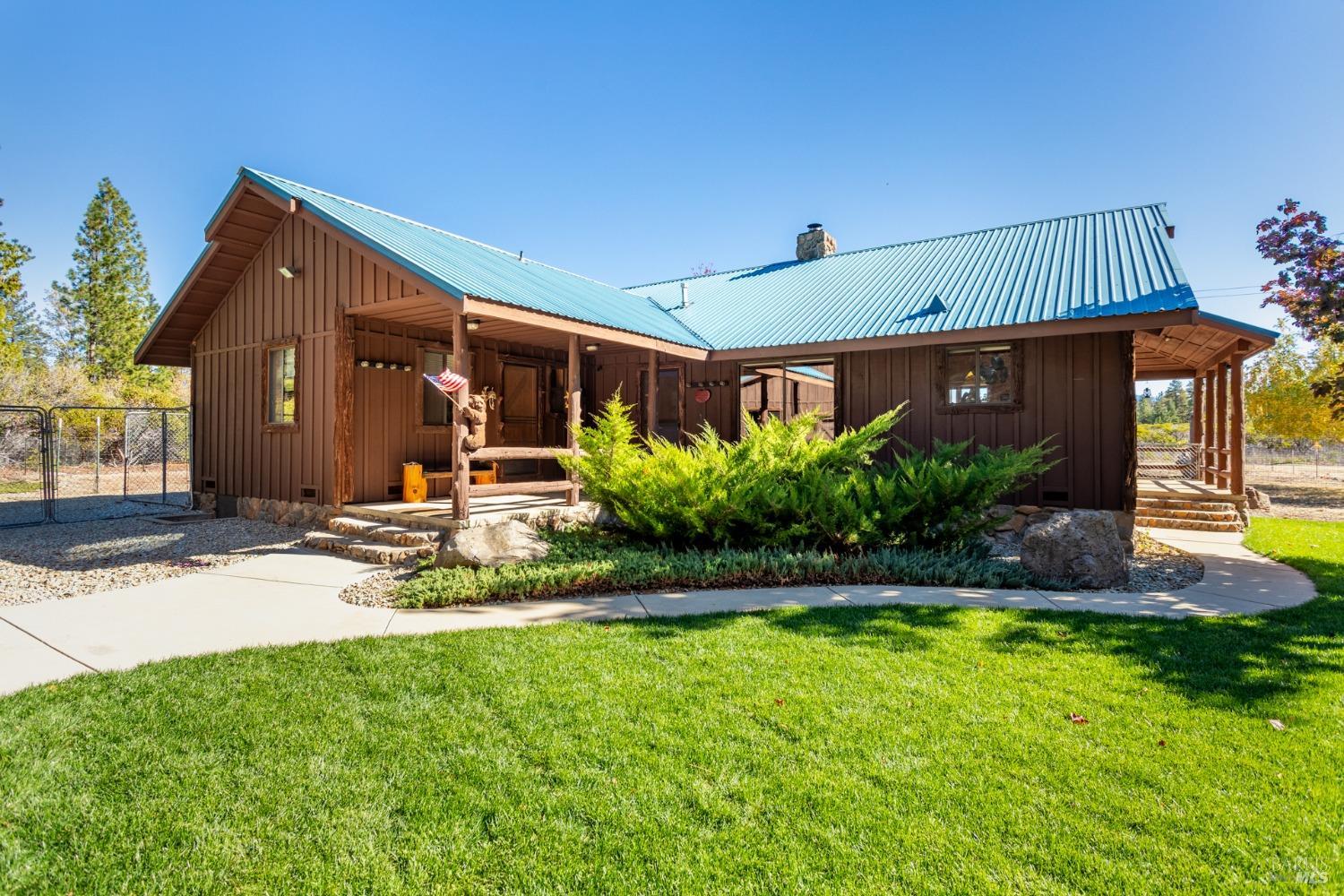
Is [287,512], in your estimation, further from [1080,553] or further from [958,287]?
[958,287]

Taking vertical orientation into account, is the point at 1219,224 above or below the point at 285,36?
below

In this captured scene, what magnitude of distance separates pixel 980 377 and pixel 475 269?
7214 millimetres

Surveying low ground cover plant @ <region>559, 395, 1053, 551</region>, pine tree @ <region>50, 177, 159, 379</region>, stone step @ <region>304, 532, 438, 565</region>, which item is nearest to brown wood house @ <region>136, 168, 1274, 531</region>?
stone step @ <region>304, 532, 438, 565</region>

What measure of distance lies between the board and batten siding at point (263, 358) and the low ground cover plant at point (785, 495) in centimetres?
359

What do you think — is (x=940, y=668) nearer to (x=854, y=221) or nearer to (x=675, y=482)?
(x=675, y=482)

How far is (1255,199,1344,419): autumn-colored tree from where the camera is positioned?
7602 millimetres

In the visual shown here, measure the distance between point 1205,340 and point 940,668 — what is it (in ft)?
30.1

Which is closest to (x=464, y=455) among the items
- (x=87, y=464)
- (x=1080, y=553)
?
(x=1080, y=553)

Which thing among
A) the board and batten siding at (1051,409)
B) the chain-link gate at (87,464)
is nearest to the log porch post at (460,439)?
the board and batten siding at (1051,409)

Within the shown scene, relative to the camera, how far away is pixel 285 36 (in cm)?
931

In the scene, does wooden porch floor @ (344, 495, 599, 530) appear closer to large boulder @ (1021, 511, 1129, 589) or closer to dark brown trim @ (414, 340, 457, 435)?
dark brown trim @ (414, 340, 457, 435)

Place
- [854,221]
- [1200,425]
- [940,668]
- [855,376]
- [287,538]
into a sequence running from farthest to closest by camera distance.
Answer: [854,221] → [1200,425] → [855,376] → [287,538] → [940,668]

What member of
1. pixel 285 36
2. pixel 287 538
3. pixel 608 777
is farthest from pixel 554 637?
pixel 285 36

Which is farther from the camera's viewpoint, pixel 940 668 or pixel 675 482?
pixel 675 482
